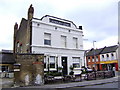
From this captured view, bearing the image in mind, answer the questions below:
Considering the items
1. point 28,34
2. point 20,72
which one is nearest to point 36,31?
point 28,34

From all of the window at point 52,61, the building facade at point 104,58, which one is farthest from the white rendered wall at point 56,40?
the building facade at point 104,58

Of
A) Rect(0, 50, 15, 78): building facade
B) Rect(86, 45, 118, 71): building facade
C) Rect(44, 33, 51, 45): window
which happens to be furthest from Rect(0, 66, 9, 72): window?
Rect(86, 45, 118, 71): building facade

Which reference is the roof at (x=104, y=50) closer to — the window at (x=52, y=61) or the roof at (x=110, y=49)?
the roof at (x=110, y=49)

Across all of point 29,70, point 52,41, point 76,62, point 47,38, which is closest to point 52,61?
point 52,41

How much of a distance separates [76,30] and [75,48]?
2.92 m

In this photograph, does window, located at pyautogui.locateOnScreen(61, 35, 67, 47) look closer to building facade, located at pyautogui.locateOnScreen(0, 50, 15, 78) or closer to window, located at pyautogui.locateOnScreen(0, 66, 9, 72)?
building facade, located at pyautogui.locateOnScreen(0, 50, 15, 78)

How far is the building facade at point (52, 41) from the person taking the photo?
2020 centimetres

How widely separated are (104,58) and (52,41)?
32051 mm

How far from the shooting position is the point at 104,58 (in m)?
49.5

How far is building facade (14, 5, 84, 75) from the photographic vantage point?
795 inches

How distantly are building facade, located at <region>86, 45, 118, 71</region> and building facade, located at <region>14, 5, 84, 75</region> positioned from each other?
24.6 m

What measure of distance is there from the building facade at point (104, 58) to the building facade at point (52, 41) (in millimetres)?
24629

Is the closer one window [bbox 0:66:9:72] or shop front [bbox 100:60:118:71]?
window [bbox 0:66:9:72]

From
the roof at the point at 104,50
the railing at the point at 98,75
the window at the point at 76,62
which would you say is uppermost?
the roof at the point at 104,50
